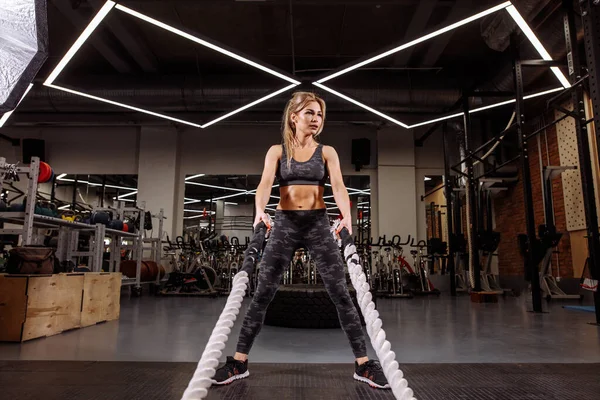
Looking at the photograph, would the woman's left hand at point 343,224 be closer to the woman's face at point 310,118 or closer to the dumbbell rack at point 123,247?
the woman's face at point 310,118

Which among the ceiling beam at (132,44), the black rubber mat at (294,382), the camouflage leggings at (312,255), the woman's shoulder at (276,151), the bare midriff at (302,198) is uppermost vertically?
the ceiling beam at (132,44)

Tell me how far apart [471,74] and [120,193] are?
10566 millimetres

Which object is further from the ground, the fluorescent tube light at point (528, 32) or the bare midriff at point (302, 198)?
the fluorescent tube light at point (528, 32)

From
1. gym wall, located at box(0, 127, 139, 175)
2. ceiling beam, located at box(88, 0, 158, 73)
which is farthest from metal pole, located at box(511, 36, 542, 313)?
gym wall, located at box(0, 127, 139, 175)

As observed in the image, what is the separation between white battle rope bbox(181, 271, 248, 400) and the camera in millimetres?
1031

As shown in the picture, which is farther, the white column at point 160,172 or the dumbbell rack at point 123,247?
the white column at point 160,172

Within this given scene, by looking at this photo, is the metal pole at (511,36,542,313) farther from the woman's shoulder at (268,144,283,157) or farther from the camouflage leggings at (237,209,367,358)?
the woman's shoulder at (268,144,283,157)

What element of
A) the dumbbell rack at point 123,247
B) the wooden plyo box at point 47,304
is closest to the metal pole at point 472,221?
the wooden plyo box at point 47,304

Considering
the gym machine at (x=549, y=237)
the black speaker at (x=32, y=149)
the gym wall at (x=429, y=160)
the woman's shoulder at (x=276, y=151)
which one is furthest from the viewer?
the gym wall at (x=429, y=160)

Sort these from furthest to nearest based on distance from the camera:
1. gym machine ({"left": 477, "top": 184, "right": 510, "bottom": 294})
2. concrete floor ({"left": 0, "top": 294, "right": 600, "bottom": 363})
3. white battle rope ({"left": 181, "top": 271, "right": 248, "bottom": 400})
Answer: gym machine ({"left": 477, "top": 184, "right": 510, "bottom": 294}), concrete floor ({"left": 0, "top": 294, "right": 600, "bottom": 363}), white battle rope ({"left": 181, "top": 271, "right": 248, "bottom": 400})

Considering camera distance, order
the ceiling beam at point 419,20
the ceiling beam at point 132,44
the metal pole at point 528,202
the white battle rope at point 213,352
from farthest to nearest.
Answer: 1. the ceiling beam at point 132,44
2. the ceiling beam at point 419,20
3. the metal pole at point 528,202
4. the white battle rope at point 213,352

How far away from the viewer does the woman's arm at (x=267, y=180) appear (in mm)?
2037

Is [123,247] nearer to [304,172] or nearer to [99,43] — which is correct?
[99,43]

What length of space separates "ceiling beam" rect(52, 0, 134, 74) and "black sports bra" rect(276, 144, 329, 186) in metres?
Result: 3.85
